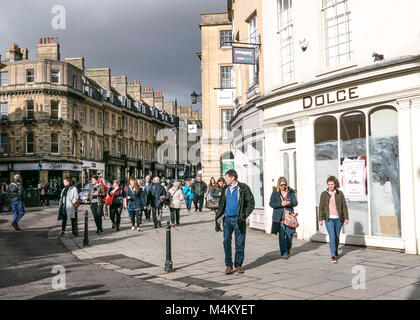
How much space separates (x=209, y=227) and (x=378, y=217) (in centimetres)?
691

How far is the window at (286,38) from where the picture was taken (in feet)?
42.6

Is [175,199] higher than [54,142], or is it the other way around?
[54,142]

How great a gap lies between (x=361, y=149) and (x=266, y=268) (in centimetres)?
424

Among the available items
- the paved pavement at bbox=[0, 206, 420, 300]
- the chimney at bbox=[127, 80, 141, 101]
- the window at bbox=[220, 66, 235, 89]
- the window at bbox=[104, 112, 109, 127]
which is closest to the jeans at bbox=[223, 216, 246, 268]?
the paved pavement at bbox=[0, 206, 420, 300]

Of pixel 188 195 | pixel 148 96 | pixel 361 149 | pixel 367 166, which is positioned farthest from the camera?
pixel 148 96

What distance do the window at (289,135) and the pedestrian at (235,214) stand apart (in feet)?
17.8

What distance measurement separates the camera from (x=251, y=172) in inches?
619

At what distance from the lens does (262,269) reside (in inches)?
322

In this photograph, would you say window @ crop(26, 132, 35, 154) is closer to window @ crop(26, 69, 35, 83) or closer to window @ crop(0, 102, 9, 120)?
window @ crop(0, 102, 9, 120)

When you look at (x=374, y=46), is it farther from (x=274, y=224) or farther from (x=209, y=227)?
(x=209, y=227)

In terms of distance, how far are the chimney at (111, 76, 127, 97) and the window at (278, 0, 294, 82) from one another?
5012 cm

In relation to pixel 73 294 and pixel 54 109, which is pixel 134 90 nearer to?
pixel 54 109

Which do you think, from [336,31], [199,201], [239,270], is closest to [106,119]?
[199,201]

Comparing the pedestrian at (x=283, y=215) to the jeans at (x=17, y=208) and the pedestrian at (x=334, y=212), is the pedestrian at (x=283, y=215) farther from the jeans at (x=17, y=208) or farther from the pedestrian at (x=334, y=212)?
the jeans at (x=17, y=208)
